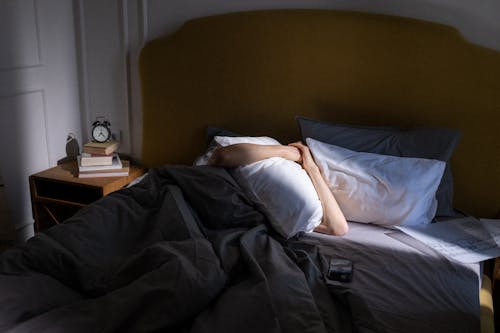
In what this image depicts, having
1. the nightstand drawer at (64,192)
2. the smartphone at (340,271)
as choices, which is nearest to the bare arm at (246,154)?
the smartphone at (340,271)

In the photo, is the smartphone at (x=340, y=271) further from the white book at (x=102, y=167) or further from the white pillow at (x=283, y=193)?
the white book at (x=102, y=167)

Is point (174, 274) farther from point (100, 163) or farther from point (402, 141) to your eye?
point (100, 163)

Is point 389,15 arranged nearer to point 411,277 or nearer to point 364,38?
point 364,38

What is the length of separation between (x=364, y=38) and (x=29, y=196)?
194cm

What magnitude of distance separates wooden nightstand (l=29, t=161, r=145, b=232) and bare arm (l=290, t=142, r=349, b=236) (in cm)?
109

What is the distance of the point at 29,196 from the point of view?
2881 millimetres

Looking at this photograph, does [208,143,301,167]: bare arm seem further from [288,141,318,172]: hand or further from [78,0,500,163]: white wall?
[78,0,500,163]: white wall

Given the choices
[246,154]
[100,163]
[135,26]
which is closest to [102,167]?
[100,163]

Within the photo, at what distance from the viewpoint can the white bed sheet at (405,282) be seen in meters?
1.56

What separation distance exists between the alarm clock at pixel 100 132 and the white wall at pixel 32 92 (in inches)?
7.9

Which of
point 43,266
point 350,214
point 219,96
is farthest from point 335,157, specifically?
point 43,266

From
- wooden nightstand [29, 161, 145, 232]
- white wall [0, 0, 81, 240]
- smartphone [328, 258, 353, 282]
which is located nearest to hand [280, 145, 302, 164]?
smartphone [328, 258, 353, 282]

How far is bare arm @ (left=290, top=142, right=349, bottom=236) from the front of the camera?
2057 millimetres

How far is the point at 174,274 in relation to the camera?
1.41 m
